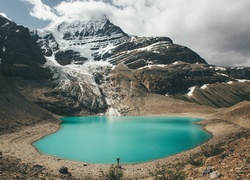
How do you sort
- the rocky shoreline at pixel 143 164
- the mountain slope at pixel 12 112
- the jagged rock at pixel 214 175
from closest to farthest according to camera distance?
the jagged rock at pixel 214 175, the rocky shoreline at pixel 143 164, the mountain slope at pixel 12 112

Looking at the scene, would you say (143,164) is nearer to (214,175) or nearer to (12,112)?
(214,175)

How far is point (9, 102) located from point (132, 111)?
286 ft

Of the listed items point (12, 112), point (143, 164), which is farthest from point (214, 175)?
point (12, 112)

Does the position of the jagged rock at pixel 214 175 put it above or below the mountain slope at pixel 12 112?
below

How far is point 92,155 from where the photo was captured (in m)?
52.4

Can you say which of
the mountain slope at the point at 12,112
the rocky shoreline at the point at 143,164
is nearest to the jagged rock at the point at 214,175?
the rocky shoreline at the point at 143,164

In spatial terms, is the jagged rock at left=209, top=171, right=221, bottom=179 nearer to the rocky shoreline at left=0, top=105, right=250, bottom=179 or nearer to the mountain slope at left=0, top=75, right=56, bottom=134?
the rocky shoreline at left=0, top=105, right=250, bottom=179

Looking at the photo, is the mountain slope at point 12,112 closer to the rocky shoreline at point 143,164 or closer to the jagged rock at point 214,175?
the rocky shoreline at point 143,164

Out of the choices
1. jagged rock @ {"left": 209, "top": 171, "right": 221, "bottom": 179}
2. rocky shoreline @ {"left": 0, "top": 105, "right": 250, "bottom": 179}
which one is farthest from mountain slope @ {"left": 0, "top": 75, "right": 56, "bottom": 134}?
jagged rock @ {"left": 209, "top": 171, "right": 221, "bottom": 179}

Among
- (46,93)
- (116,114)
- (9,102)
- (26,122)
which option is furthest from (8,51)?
(26,122)

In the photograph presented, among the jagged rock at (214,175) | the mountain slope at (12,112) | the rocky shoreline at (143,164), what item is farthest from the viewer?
the mountain slope at (12,112)

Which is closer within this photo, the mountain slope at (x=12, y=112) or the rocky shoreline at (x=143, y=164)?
the rocky shoreline at (x=143, y=164)

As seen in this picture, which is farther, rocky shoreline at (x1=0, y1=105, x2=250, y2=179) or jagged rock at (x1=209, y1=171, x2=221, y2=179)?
rocky shoreline at (x1=0, y1=105, x2=250, y2=179)

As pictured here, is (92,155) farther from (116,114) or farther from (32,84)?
(32,84)
